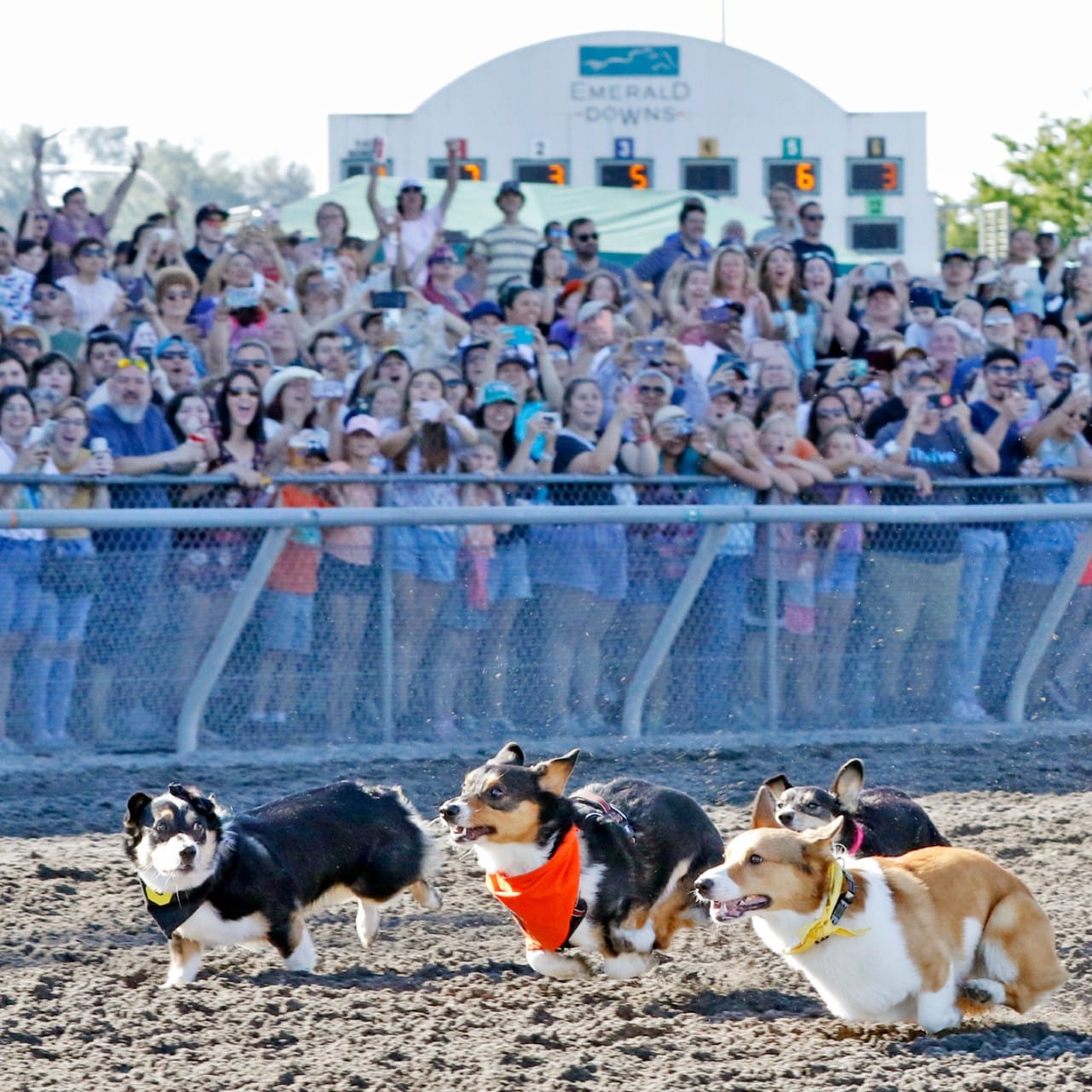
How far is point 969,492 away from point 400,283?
14.8 feet

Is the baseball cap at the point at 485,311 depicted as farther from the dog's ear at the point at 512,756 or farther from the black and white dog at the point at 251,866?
the dog's ear at the point at 512,756

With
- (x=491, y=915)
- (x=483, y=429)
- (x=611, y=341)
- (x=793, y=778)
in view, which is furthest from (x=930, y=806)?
(x=611, y=341)

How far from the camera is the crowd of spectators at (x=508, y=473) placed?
8789 mm

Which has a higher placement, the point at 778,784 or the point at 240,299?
the point at 240,299

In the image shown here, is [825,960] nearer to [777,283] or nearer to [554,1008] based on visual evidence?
[554,1008]

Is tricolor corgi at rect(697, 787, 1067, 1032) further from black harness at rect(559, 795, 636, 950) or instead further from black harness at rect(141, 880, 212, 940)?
black harness at rect(141, 880, 212, 940)

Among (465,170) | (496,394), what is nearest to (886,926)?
(496,394)

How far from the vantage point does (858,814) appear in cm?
594

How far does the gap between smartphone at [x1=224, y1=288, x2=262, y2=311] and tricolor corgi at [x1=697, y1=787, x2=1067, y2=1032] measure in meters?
7.00

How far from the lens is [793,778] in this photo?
29.3ft

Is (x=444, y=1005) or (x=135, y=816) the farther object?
(x=135, y=816)

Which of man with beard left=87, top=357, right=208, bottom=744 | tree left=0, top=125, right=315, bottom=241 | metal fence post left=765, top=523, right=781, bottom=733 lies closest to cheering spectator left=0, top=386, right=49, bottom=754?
man with beard left=87, top=357, right=208, bottom=744

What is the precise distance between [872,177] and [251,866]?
20.8 metres

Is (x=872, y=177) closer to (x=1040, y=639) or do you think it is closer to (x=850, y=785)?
(x=1040, y=639)
